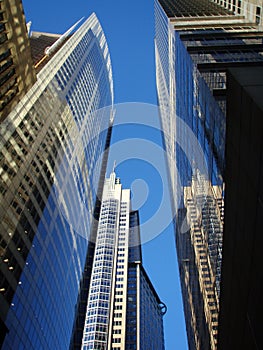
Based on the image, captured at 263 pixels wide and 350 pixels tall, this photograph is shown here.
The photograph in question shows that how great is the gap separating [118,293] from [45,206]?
96.8m

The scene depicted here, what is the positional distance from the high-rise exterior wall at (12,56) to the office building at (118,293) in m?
91.9

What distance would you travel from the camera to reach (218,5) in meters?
81.9

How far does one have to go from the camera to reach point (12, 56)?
5750 centimetres

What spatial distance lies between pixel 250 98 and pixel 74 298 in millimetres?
69396

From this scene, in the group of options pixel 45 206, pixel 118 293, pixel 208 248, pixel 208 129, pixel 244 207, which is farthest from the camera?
pixel 118 293

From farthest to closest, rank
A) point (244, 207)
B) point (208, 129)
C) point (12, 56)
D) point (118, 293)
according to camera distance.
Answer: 1. point (118, 293)
2. point (12, 56)
3. point (208, 129)
4. point (244, 207)

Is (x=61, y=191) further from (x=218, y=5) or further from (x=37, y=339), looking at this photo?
(x=218, y=5)

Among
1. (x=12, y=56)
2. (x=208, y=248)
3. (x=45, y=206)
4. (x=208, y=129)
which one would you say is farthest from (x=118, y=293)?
(x=208, y=129)

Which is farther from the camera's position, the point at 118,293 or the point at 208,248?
the point at 118,293

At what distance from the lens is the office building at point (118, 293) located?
131750mm

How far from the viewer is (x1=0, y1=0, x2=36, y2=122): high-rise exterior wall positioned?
53.8 metres

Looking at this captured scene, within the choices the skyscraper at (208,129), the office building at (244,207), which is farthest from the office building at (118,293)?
the office building at (244,207)

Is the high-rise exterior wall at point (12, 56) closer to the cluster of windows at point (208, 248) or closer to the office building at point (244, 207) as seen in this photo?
the cluster of windows at point (208, 248)

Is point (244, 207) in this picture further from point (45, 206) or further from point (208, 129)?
point (45, 206)
